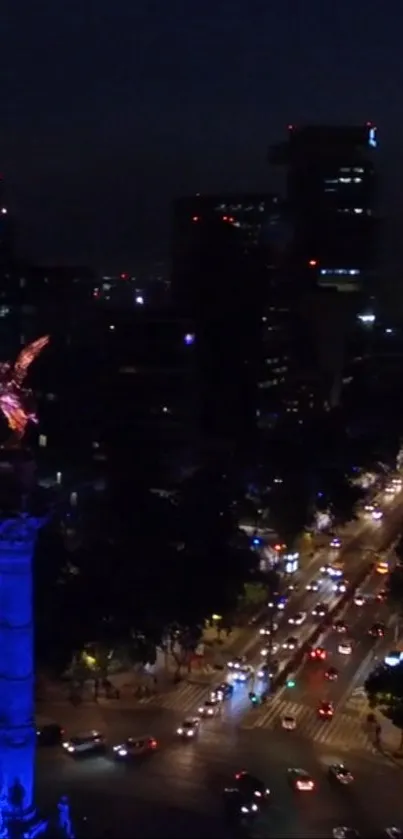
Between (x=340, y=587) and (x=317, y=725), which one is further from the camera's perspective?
(x=340, y=587)

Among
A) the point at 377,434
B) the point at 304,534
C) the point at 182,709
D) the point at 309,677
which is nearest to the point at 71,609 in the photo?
the point at 182,709

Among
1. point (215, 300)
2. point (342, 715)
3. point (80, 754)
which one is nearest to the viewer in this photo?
point (80, 754)

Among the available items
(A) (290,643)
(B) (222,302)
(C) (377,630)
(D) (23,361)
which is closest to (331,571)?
(C) (377,630)

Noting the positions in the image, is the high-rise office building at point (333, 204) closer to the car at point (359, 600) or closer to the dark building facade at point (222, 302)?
the dark building facade at point (222, 302)

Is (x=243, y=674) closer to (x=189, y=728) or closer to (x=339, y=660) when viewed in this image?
(x=339, y=660)

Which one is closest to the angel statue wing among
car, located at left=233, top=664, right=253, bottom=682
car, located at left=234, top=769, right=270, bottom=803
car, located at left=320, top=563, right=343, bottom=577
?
car, located at left=234, top=769, right=270, bottom=803

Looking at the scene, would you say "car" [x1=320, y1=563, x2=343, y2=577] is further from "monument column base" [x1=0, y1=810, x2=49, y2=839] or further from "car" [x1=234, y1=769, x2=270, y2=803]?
"monument column base" [x1=0, y1=810, x2=49, y2=839]

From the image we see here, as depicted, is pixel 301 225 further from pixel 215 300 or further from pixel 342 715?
pixel 342 715

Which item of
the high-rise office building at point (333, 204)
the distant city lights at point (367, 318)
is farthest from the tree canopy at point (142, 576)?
the high-rise office building at point (333, 204)
